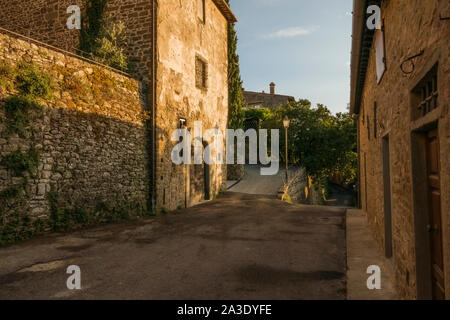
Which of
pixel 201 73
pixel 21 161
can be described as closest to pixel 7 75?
pixel 21 161

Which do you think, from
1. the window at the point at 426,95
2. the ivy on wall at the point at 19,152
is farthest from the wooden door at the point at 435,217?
the ivy on wall at the point at 19,152

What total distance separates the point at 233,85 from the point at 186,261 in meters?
12.5

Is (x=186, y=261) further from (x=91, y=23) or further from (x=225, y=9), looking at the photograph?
(x=225, y=9)

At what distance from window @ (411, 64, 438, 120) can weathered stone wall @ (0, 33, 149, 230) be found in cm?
628

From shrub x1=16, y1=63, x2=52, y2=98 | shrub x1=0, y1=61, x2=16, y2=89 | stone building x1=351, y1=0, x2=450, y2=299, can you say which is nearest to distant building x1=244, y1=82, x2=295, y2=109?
shrub x1=16, y1=63, x2=52, y2=98

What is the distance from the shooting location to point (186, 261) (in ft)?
16.0

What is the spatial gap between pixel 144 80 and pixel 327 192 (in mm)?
19809

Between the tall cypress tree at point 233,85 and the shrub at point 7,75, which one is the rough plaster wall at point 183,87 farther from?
the shrub at point 7,75

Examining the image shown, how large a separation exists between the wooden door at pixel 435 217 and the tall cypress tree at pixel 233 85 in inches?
515

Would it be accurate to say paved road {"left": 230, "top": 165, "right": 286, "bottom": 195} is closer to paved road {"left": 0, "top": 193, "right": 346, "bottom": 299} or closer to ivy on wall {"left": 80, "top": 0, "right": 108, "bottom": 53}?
paved road {"left": 0, "top": 193, "right": 346, "bottom": 299}

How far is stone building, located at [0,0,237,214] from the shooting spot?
9617mm

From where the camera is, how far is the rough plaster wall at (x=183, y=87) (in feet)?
32.7
